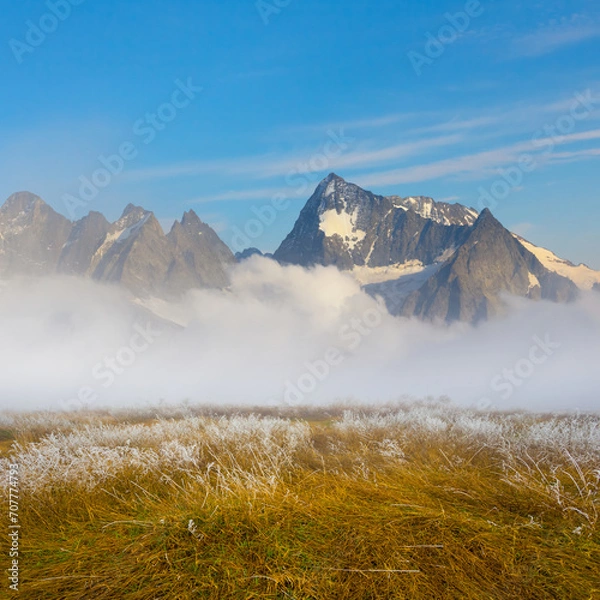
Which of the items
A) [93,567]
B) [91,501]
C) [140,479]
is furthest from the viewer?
[140,479]

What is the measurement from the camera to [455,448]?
34.7ft

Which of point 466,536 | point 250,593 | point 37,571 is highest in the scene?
point 466,536

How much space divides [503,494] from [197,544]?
3639 millimetres

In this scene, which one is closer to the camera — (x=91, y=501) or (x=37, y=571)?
(x=37, y=571)

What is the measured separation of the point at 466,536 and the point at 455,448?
19.8 ft

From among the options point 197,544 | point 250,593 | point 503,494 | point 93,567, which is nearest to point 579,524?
point 503,494

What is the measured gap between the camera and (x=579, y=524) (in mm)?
5238

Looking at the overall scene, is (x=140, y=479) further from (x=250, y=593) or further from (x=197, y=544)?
(x=250, y=593)

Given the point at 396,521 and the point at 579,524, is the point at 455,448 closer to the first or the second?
the point at 579,524

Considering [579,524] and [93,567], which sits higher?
[579,524]

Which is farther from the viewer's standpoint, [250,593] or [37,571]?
[37,571]

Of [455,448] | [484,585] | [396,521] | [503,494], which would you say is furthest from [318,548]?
[455,448]

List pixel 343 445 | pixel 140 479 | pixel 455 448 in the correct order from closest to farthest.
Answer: pixel 140 479
pixel 455 448
pixel 343 445

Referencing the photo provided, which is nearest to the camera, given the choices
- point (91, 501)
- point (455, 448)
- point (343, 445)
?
point (91, 501)
